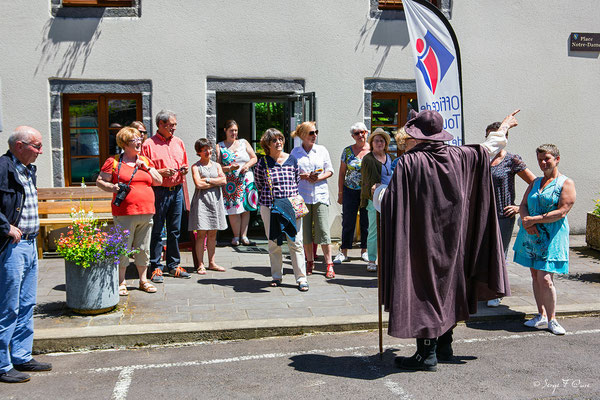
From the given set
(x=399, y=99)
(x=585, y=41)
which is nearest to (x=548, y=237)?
(x=399, y=99)

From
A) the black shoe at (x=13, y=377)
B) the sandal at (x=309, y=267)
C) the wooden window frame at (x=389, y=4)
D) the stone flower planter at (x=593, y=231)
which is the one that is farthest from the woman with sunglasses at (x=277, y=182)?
the stone flower planter at (x=593, y=231)

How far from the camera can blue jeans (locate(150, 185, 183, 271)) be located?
25.3 feet

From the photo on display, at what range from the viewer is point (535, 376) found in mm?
4938

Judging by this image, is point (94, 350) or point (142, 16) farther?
point (142, 16)

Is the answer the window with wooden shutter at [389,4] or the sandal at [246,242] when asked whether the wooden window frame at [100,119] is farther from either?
the window with wooden shutter at [389,4]

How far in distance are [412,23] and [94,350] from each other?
429cm

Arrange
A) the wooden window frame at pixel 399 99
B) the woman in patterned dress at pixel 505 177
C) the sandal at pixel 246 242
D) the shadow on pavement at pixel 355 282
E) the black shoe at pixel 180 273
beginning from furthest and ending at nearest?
the wooden window frame at pixel 399 99, the sandal at pixel 246 242, the black shoe at pixel 180 273, the shadow on pavement at pixel 355 282, the woman in patterned dress at pixel 505 177

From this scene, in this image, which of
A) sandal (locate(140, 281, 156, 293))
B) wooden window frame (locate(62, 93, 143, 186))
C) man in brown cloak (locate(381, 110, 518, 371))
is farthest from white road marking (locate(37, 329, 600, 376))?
wooden window frame (locate(62, 93, 143, 186))

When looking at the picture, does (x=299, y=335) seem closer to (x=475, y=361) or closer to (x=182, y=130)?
(x=475, y=361)

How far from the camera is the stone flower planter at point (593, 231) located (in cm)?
962

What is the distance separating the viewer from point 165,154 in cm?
773

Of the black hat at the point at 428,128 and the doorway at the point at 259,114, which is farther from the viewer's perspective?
the doorway at the point at 259,114

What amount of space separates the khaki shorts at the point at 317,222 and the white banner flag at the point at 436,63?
2235 millimetres

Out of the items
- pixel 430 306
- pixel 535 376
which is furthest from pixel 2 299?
pixel 535 376
